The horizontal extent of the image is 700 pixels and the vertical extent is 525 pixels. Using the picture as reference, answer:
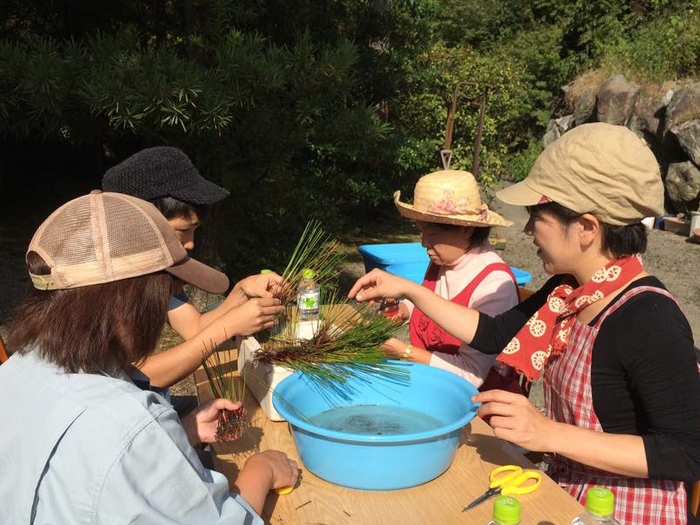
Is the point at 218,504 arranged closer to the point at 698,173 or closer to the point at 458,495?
the point at 458,495

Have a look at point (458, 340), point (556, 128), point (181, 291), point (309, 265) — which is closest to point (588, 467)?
point (458, 340)

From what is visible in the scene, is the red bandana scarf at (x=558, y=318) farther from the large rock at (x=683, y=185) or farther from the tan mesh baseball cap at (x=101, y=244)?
the large rock at (x=683, y=185)

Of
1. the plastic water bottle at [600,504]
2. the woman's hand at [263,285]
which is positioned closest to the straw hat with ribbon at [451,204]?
the woman's hand at [263,285]

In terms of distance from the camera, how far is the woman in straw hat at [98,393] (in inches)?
42.8

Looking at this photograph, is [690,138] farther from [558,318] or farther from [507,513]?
[507,513]

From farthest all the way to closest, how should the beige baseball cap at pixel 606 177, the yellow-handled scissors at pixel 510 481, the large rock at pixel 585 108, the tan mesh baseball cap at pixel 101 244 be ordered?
the large rock at pixel 585 108, the beige baseball cap at pixel 606 177, the yellow-handled scissors at pixel 510 481, the tan mesh baseball cap at pixel 101 244

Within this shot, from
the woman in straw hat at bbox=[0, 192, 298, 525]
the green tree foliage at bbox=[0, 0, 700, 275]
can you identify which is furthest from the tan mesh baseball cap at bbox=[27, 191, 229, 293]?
the green tree foliage at bbox=[0, 0, 700, 275]

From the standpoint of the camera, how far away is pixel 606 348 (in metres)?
1.62

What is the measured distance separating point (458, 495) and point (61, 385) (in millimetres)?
867

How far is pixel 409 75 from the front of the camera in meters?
7.95

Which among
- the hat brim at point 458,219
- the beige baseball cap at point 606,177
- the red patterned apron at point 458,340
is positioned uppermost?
the beige baseball cap at point 606,177

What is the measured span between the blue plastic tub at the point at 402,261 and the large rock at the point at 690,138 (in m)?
6.35

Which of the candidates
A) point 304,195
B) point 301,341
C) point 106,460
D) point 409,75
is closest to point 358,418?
point 301,341

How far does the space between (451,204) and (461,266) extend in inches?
9.7
